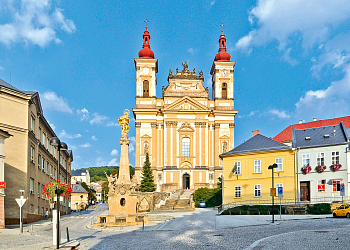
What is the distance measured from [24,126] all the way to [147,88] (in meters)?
41.0

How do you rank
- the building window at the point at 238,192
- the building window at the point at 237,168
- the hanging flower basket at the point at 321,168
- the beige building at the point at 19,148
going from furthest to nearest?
the building window at the point at 237,168 < the building window at the point at 238,192 < the hanging flower basket at the point at 321,168 < the beige building at the point at 19,148

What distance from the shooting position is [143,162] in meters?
71.8

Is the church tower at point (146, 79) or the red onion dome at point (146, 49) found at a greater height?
the red onion dome at point (146, 49)

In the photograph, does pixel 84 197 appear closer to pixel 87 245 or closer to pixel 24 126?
pixel 24 126

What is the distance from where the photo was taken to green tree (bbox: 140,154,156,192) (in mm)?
64938

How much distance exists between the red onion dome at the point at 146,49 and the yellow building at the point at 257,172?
38344 mm

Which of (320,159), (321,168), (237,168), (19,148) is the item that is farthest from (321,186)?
(19,148)

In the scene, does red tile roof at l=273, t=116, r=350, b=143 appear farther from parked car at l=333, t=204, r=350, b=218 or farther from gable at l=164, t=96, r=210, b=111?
parked car at l=333, t=204, r=350, b=218

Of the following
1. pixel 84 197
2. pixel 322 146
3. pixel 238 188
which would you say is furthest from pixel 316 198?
pixel 84 197

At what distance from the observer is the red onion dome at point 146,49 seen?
3100 inches

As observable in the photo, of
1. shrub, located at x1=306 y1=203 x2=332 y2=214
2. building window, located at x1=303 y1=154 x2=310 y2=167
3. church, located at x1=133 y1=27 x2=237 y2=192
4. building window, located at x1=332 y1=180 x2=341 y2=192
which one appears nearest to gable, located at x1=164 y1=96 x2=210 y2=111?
church, located at x1=133 y1=27 x2=237 y2=192

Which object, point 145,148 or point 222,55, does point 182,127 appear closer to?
point 145,148

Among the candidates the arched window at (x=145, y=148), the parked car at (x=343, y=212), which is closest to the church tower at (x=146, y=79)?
the arched window at (x=145, y=148)

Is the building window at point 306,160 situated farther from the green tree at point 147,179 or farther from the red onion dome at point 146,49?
the red onion dome at point 146,49
